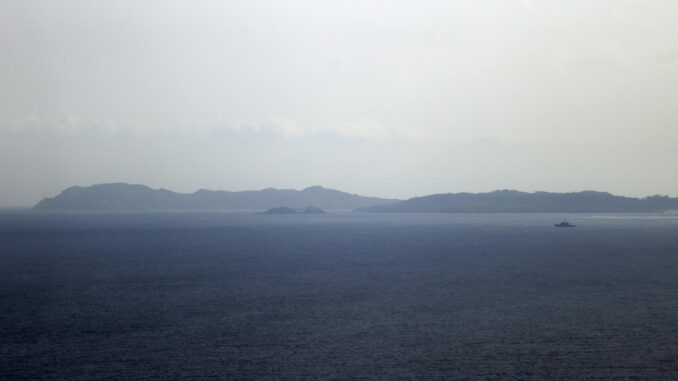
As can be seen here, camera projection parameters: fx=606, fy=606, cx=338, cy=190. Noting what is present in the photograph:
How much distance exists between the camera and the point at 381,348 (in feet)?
108

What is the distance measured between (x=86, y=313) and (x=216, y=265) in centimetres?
3450

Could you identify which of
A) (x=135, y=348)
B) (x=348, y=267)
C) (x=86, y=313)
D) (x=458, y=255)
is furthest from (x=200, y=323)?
(x=458, y=255)

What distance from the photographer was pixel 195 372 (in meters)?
28.9

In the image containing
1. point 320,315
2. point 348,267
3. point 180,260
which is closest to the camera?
point 320,315

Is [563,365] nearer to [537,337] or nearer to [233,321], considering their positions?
[537,337]

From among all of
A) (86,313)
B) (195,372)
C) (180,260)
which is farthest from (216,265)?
(195,372)

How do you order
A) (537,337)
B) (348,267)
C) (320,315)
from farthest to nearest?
(348,267)
(320,315)
(537,337)

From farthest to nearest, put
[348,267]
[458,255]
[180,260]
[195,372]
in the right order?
[458,255], [180,260], [348,267], [195,372]

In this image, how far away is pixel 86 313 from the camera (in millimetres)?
43781

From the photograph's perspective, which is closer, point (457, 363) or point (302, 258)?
point (457, 363)

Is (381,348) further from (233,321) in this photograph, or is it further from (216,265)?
(216,265)

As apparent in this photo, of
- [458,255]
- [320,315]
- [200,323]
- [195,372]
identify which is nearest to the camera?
[195,372]

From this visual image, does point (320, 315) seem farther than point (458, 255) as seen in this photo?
No

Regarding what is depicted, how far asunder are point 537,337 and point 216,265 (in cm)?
5085
